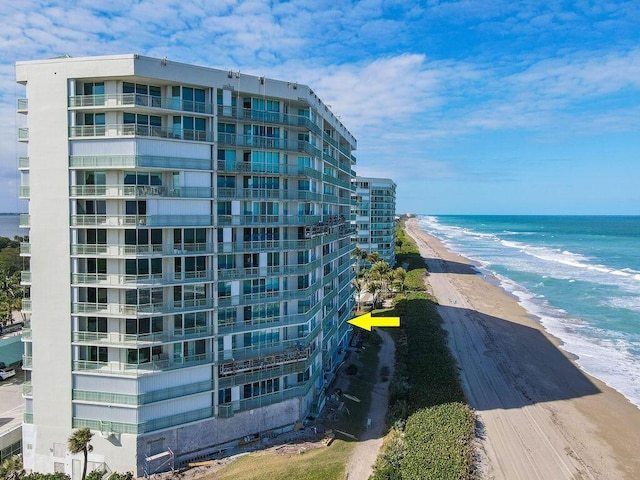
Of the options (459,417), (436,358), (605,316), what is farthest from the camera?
(605,316)

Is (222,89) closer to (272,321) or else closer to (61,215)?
(61,215)

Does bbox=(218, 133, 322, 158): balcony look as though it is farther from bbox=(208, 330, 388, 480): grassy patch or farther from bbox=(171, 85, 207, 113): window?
bbox=(208, 330, 388, 480): grassy patch

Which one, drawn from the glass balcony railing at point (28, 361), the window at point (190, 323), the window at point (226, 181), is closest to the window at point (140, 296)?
the window at point (190, 323)

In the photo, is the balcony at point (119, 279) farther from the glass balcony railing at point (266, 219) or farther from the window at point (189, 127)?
the window at point (189, 127)

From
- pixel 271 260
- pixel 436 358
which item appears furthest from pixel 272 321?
pixel 436 358

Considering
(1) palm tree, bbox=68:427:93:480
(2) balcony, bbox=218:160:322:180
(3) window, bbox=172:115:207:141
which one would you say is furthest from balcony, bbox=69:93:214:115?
(1) palm tree, bbox=68:427:93:480

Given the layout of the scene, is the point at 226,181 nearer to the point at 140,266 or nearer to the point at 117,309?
the point at 140,266
